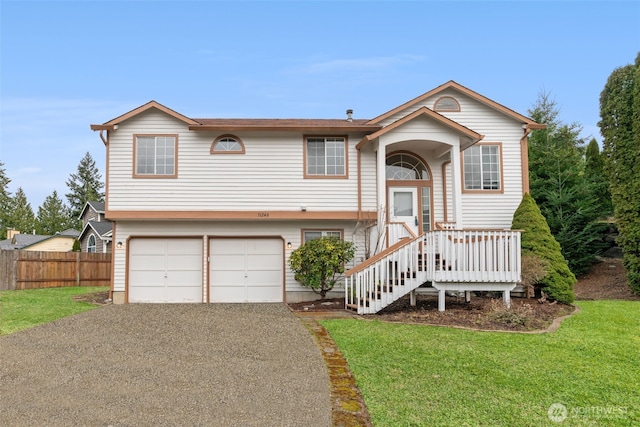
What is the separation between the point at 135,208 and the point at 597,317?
1231 centimetres

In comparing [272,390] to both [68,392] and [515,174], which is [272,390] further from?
[515,174]

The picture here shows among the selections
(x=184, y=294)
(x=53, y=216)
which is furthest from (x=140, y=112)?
(x=53, y=216)

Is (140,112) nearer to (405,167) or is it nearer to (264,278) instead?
(264,278)

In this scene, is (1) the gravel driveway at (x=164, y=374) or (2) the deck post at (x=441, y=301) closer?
(1) the gravel driveway at (x=164, y=374)

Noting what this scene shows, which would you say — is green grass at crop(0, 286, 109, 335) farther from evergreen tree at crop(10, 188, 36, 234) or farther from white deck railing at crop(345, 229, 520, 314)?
evergreen tree at crop(10, 188, 36, 234)

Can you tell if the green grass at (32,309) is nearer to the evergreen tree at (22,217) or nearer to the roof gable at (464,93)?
the roof gable at (464,93)

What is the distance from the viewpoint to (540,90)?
79.1 feet

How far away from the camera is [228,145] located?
14.7 meters

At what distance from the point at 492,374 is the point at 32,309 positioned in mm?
11625

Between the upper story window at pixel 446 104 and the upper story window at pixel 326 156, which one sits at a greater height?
the upper story window at pixel 446 104

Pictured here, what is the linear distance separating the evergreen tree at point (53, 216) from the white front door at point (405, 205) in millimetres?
51631

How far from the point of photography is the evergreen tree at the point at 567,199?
20.0 metres

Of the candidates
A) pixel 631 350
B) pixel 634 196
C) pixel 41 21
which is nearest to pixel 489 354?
pixel 631 350

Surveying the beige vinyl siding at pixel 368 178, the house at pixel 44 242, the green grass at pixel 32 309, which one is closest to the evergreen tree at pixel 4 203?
the house at pixel 44 242
